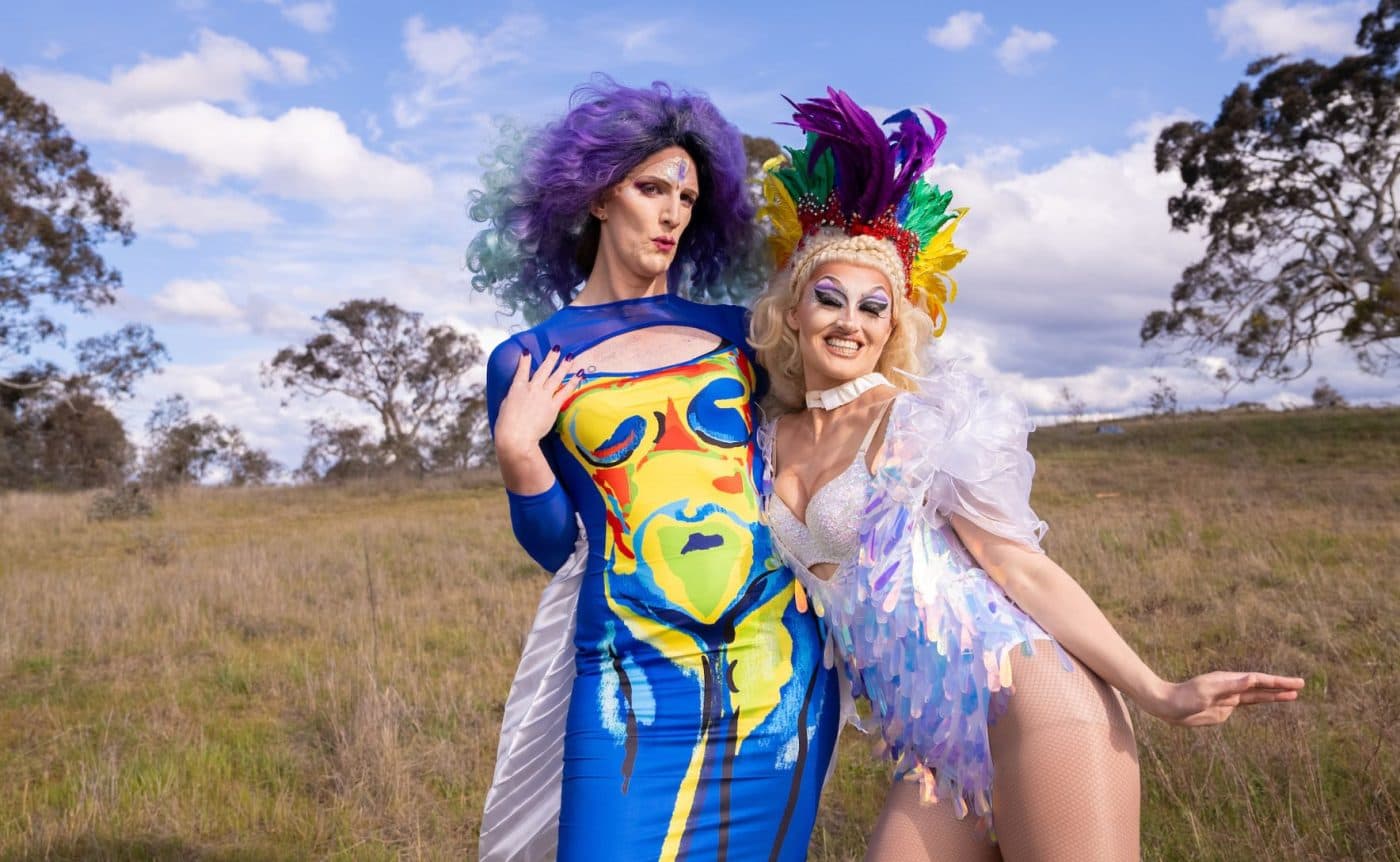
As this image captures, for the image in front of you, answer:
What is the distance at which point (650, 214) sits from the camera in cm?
322

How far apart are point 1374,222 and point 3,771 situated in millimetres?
23116

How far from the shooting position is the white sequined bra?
253 cm

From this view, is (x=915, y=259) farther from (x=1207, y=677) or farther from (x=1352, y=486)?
(x=1352, y=486)

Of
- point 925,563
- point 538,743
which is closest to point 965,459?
point 925,563

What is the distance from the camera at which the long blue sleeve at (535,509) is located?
2885 mm

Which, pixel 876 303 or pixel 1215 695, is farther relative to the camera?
pixel 876 303

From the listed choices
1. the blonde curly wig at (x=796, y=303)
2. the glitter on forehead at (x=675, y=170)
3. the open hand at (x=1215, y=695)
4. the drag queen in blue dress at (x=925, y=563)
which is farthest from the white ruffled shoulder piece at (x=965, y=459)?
the glitter on forehead at (x=675, y=170)

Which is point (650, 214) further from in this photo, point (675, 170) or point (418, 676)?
point (418, 676)

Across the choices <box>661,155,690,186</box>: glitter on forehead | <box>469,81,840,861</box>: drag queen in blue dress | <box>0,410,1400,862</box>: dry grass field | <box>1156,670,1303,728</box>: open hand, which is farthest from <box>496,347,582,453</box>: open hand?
<box>0,410,1400,862</box>: dry grass field

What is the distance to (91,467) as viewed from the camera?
1113 inches

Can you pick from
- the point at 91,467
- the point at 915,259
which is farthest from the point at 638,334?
the point at 91,467

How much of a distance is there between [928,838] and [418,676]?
4725mm

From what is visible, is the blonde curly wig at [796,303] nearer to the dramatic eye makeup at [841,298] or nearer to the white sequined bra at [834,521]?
the dramatic eye makeup at [841,298]

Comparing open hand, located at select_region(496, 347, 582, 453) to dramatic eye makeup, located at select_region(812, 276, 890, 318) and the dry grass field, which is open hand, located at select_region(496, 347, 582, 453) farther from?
the dry grass field
